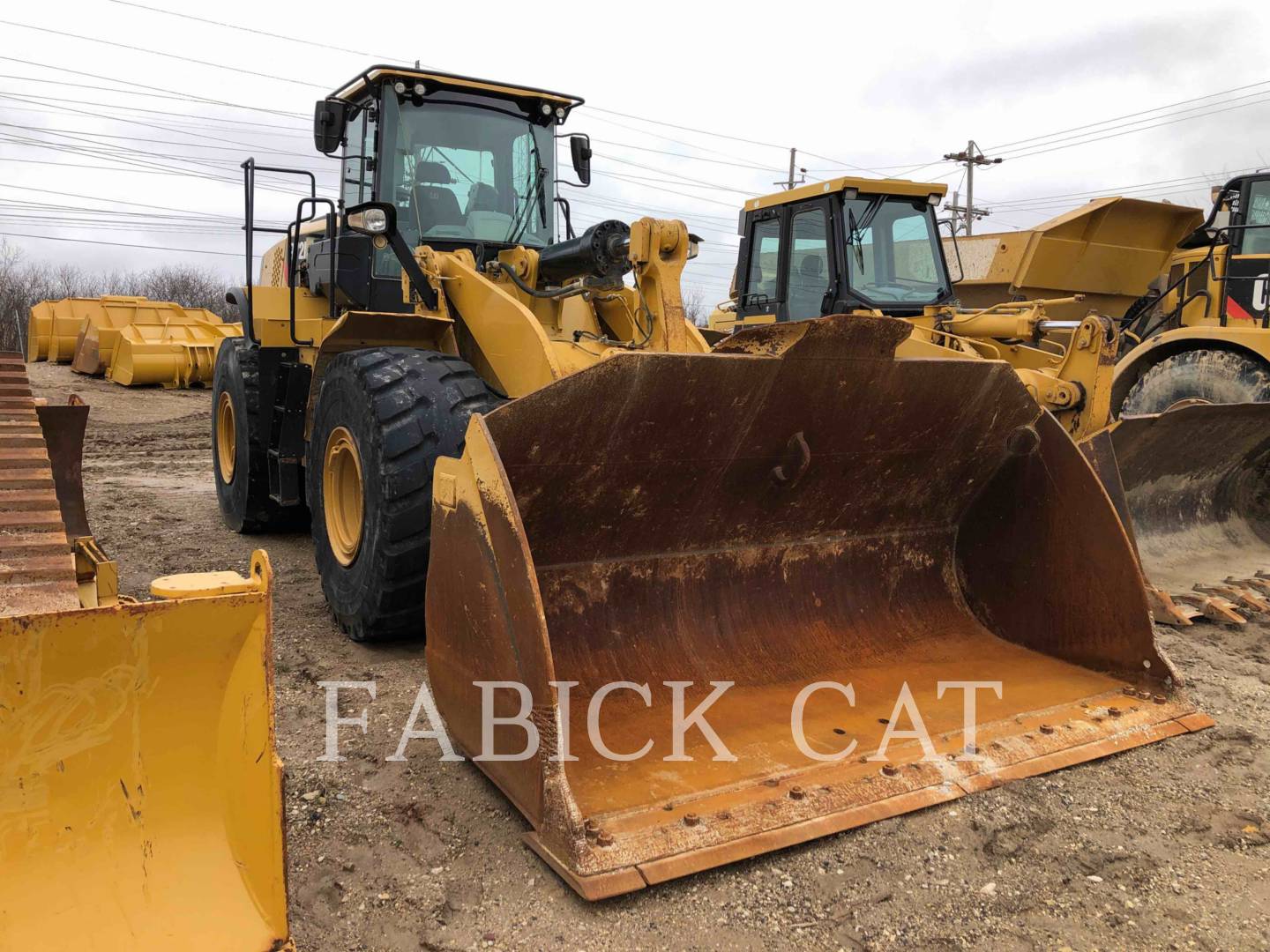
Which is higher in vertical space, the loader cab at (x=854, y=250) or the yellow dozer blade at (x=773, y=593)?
the loader cab at (x=854, y=250)

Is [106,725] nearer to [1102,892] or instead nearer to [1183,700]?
[1102,892]

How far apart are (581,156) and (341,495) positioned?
2.33m

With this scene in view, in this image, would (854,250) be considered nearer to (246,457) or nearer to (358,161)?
(358,161)

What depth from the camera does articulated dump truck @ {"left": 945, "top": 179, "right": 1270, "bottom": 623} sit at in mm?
5832

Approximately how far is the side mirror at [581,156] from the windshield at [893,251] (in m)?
2.16

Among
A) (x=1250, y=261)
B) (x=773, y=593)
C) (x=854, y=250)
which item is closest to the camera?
(x=773, y=593)

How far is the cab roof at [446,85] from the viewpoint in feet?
16.4

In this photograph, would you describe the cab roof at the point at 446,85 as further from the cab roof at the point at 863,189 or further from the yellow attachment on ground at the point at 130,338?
the yellow attachment on ground at the point at 130,338

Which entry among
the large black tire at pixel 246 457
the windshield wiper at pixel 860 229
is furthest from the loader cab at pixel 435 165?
the windshield wiper at pixel 860 229

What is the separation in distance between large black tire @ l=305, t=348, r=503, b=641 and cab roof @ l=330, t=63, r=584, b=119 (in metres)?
1.59

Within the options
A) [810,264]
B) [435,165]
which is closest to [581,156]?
[435,165]

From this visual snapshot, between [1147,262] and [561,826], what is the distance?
868 centimetres

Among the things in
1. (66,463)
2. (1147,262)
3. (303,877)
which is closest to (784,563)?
(303,877)

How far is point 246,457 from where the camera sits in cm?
634
